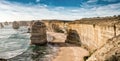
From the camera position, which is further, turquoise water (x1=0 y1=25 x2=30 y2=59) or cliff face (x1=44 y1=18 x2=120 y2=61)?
turquoise water (x1=0 y1=25 x2=30 y2=59)

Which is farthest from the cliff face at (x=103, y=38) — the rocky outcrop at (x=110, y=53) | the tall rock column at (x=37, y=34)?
the tall rock column at (x=37, y=34)

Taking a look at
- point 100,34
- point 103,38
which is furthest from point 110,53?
point 100,34

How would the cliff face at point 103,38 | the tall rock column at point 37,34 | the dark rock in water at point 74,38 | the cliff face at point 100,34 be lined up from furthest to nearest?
the dark rock in water at point 74,38 → the tall rock column at point 37,34 → the cliff face at point 100,34 → the cliff face at point 103,38

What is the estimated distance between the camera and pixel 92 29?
41.5 m

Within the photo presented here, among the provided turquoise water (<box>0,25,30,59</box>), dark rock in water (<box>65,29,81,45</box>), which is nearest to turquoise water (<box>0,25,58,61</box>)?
turquoise water (<box>0,25,30,59</box>)

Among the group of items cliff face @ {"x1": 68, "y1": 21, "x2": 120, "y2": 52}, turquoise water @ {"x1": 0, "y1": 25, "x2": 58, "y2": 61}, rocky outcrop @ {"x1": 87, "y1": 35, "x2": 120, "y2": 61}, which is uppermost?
rocky outcrop @ {"x1": 87, "y1": 35, "x2": 120, "y2": 61}

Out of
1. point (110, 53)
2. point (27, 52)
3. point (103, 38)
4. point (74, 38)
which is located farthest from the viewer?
point (74, 38)

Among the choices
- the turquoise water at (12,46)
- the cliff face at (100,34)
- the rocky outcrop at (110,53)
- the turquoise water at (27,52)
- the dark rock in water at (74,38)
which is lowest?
the turquoise water at (12,46)

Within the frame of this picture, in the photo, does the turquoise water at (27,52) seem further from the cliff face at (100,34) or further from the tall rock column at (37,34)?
the cliff face at (100,34)

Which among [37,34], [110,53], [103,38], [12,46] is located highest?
[110,53]

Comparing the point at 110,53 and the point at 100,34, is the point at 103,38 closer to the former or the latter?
the point at 100,34

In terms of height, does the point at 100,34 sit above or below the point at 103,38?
above

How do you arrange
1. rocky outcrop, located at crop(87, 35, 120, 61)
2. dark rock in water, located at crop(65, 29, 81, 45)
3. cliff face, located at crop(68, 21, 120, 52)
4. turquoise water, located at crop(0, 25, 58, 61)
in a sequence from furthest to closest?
1. dark rock in water, located at crop(65, 29, 81, 45)
2. turquoise water, located at crop(0, 25, 58, 61)
3. cliff face, located at crop(68, 21, 120, 52)
4. rocky outcrop, located at crop(87, 35, 120, 61)

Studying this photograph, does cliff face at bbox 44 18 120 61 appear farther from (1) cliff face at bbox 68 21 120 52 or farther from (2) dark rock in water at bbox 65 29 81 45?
(2) dark rock in water at bbox 65 29 81 45
